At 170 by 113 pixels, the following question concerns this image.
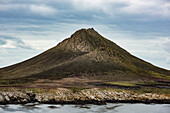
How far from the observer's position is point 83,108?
82875 millimetres

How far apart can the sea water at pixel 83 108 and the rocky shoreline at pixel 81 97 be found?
4748 mm

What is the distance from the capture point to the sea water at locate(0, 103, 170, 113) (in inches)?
A: 3059

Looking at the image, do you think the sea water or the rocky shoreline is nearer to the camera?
the sea water

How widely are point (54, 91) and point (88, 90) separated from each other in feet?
49.8

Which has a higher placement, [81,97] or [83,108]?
[81,97]

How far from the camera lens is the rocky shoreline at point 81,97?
293 feet

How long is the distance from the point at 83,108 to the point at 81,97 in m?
14.7

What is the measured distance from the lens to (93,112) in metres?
77.1

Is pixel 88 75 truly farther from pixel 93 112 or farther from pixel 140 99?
pixel 93 112

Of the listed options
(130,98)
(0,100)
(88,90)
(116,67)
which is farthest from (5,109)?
(116,67)

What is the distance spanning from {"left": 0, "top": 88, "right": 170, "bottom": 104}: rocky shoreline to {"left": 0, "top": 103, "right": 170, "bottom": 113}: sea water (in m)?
4.75

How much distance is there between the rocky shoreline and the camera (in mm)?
89438

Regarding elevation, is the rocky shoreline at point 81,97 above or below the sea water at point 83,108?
above

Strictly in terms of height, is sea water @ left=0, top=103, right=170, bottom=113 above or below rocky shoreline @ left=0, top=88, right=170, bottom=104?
below
